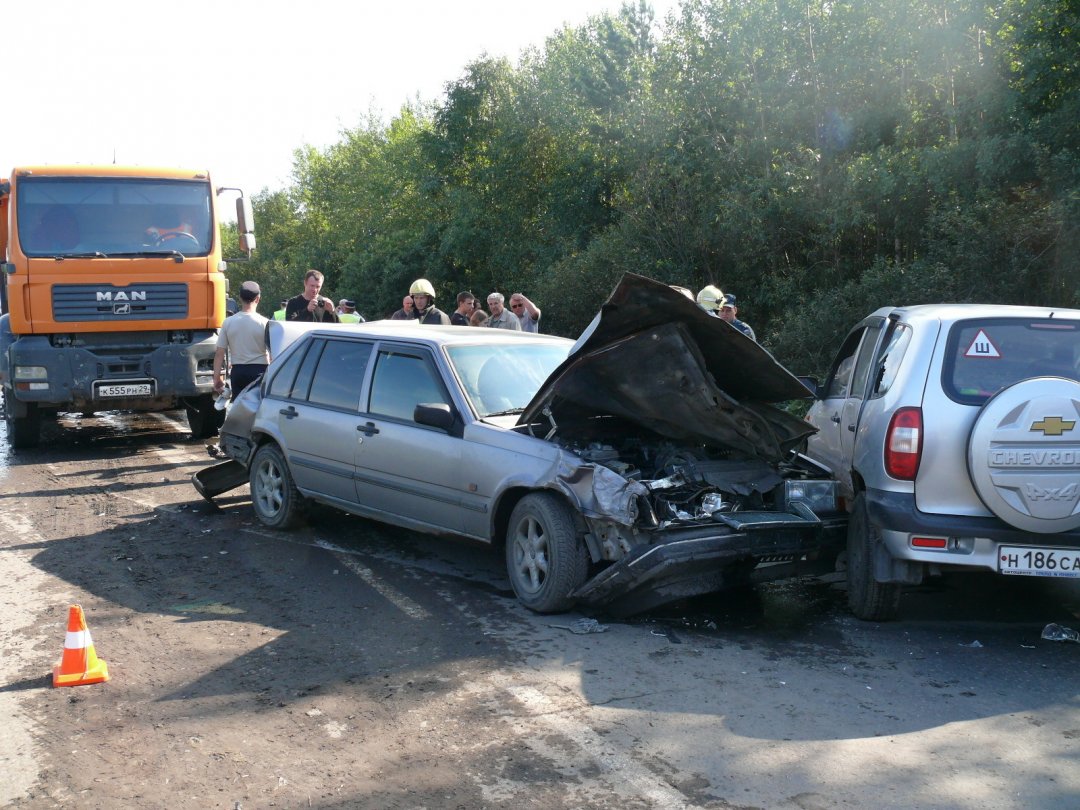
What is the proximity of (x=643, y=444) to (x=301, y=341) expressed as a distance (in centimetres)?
317

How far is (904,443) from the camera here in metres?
5.58

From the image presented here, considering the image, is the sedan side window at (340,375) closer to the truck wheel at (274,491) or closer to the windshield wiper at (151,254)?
the truck wheel at (274,491)

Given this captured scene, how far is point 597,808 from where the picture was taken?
3773 millimetres

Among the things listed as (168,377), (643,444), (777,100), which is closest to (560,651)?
(643,444)

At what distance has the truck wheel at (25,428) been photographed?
42.0ft

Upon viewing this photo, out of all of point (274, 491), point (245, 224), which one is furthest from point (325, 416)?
point (245, 224)

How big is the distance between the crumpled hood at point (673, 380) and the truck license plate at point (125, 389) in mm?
7771

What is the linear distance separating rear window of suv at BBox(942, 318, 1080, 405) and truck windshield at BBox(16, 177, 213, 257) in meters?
9.85

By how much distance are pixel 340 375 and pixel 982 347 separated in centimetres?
441

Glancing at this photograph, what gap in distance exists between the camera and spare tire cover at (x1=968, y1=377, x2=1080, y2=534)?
5.32 meters

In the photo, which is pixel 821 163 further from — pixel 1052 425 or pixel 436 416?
pixel 1052 425

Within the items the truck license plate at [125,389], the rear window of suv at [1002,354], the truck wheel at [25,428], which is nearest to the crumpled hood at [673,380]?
the rear window of suv at [1002,354]

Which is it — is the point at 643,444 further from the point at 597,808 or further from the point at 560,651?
the point at 597,808

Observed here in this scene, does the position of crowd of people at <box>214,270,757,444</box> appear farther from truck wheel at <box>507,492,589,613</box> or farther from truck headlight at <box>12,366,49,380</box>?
truck wheel at <box>507,492,589,613</box>
